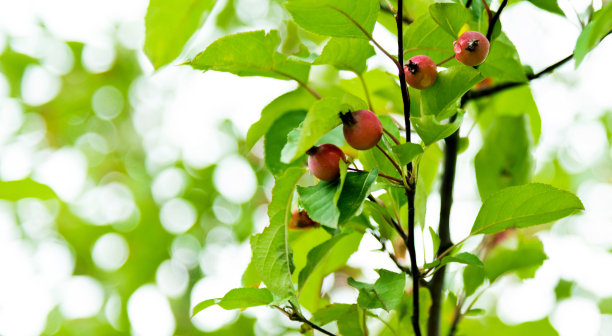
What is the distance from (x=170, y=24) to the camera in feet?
2.50

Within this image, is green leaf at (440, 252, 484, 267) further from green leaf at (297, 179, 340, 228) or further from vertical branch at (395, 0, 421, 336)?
green leaf at (297, 179, 340, 228)

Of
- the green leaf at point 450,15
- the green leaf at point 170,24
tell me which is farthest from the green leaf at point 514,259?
the green leaf at point 170,24

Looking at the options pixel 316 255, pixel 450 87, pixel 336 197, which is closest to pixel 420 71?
pixel 450 87

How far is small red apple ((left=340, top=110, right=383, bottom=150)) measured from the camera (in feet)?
1.53

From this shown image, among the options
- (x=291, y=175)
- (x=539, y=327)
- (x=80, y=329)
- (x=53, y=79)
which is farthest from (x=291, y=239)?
(x=53, y=79)

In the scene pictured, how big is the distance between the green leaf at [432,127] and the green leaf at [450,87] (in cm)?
3

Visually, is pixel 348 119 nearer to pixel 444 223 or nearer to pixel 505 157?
pixel 444 223

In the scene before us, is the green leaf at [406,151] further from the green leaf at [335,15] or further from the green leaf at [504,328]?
the green leaf at [504,328]

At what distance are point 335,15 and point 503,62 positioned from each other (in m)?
0.21

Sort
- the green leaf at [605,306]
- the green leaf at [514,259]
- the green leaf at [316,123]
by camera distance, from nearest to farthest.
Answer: the green leaf at [316,123]
the green leaf at [514,259]
the green leaf at [605,306]

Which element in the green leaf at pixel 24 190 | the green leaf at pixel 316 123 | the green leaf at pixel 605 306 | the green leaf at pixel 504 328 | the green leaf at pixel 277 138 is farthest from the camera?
the green leaf at pixel 605 306

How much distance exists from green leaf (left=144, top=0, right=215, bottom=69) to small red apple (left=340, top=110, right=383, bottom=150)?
1.21ft

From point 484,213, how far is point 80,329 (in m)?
1.37

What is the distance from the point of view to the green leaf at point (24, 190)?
1499 millimetres
